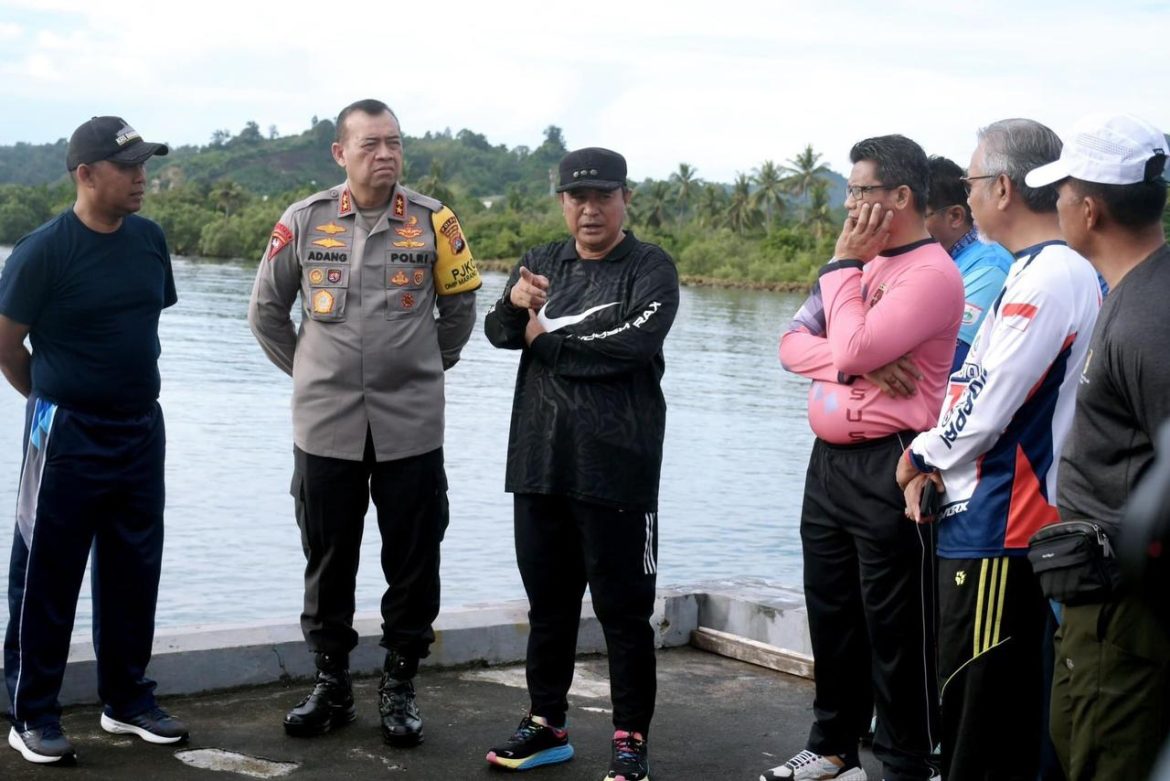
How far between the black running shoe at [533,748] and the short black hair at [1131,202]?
2405mm

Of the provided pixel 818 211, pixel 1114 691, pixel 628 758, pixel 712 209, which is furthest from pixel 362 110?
pixel 712 209

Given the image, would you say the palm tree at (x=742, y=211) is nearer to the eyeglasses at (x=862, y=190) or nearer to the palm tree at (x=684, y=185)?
the palm tree at (x=684, y=185)

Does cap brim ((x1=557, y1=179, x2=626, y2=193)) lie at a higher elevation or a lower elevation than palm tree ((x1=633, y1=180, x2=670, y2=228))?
lower

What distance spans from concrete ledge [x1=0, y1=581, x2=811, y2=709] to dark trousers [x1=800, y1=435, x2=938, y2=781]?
1.50 meters

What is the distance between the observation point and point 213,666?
5.05 m

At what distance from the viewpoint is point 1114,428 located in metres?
3.01

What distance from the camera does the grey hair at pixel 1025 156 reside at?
3.65 m

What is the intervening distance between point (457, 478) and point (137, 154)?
46.0 feet

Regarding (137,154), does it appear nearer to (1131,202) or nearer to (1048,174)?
(1048,174)

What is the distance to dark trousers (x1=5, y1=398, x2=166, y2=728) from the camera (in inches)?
175

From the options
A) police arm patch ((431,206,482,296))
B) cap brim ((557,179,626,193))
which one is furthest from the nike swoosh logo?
police arm patch ((431,206,482,296))

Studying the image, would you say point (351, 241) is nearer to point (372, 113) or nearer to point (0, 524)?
point (372, 113)

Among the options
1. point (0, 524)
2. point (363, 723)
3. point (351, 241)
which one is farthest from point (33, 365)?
point (0, 524)

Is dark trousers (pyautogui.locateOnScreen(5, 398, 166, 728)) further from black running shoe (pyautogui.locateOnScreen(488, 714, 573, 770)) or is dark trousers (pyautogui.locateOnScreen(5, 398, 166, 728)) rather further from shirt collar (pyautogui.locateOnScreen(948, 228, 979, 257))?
shirt collar (pyautogui.locateOnScreen(948, 228, 979, 257))
